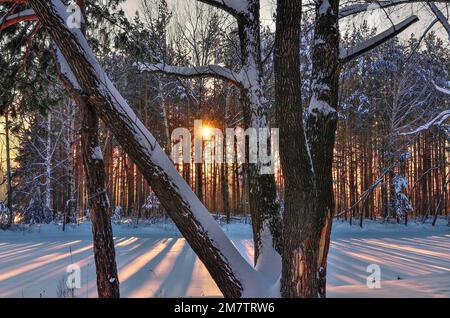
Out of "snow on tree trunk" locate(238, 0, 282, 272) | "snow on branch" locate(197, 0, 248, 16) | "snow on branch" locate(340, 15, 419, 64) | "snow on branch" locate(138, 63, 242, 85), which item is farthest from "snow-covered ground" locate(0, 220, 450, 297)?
"snow on branch" locate(197, 0, 248, 16)

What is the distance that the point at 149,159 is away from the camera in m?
3.16

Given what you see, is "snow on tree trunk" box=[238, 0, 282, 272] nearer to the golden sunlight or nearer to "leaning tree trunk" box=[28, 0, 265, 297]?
"leaning tree trunk" box=[28, 0, 265, 297]

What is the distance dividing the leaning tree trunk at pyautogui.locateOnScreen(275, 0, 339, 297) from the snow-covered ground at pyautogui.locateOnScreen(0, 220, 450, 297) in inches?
97.0

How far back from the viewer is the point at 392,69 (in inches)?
872

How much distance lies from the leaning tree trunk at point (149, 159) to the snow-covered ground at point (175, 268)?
245 centimetres

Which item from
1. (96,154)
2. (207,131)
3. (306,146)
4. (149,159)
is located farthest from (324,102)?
(207,131)

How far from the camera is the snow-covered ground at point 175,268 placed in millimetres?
6066

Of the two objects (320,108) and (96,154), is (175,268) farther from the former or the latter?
(320,108)

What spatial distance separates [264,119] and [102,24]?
4.31m

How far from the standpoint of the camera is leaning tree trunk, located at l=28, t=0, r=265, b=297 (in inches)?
124

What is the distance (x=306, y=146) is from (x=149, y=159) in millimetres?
1288

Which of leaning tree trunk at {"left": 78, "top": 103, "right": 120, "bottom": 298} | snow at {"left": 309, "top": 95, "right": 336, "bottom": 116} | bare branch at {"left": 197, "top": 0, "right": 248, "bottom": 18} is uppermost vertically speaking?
bare branch at {"left": 197, "top": 0, "right": 248, "bottom": 18}

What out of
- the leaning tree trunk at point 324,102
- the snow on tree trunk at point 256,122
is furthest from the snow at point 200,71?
the leaning tree trunk at point 324,102
